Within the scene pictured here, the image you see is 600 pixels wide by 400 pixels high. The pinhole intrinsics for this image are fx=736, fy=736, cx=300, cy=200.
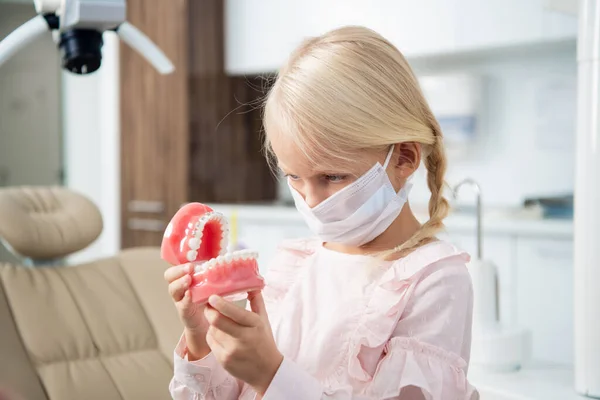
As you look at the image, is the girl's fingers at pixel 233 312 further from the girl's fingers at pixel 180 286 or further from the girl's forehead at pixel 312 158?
the girl's forehead at pixel 312 158

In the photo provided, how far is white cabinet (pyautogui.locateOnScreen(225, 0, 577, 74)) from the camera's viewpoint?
2939mm

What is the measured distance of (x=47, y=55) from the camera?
480cm

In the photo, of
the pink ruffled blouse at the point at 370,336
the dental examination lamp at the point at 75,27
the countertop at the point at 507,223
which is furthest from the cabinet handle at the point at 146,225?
the pink ruffled blouse at the point at 370,336

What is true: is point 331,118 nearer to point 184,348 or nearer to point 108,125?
point 184,348

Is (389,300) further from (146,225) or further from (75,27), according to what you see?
(146,225)

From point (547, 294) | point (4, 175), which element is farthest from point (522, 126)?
point (4, 175)

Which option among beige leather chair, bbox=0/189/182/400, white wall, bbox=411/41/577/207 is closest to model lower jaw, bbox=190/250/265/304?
beige leather chair, bbox=0/189/182/400

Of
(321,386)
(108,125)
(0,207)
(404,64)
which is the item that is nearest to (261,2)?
(108,125)

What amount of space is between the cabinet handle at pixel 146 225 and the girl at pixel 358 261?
119 inches

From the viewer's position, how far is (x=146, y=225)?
160 inches

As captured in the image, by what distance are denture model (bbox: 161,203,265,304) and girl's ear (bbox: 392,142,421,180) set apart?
25cm

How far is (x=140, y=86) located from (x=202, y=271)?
3.46m

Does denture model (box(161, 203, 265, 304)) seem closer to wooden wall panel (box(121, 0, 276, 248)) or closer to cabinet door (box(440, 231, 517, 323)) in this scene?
cabinet door (box(440, 231, 517, 323))

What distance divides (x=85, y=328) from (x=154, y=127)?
2.61 meters
